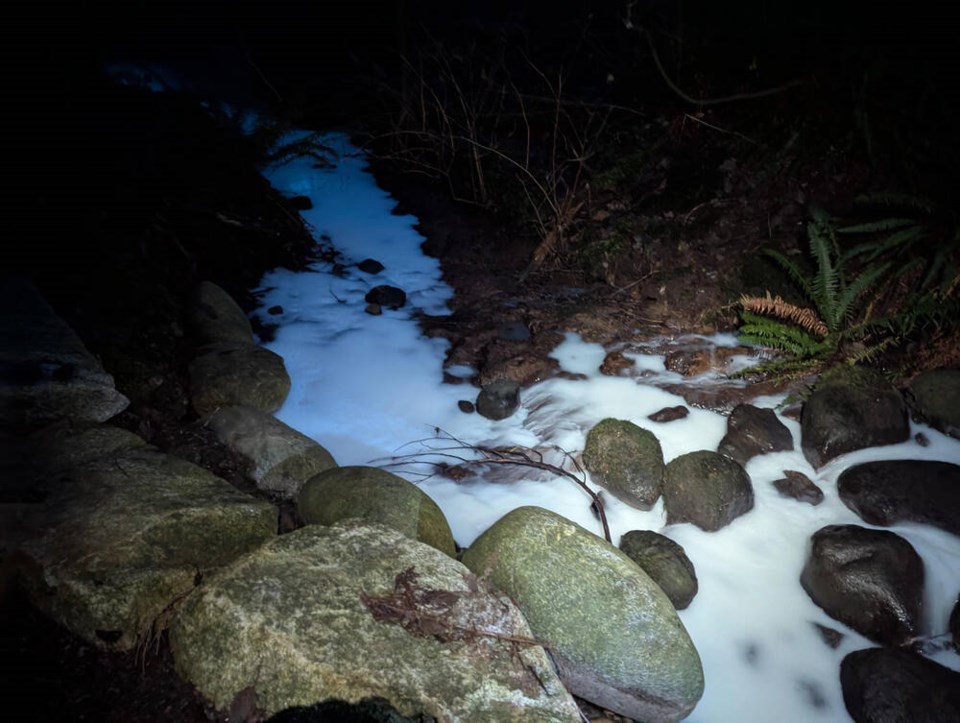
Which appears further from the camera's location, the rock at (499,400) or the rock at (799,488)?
the rock at (499,400)

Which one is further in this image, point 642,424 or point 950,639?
point 642,424

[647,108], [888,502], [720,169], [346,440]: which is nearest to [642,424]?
[888,502]

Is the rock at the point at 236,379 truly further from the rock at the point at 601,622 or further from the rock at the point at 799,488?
the rock at the point at 799,488

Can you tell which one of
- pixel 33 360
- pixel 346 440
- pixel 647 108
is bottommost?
pixel 346 440

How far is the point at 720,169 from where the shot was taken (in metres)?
5.39

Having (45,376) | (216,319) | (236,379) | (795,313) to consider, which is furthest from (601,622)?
(216,319)

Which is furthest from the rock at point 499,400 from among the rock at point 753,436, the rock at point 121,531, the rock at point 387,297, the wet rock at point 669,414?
the rock at point 121,531

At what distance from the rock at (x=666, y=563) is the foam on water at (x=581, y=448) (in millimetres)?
112

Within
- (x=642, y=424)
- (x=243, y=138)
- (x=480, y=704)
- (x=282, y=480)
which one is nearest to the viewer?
(x=480, y=704)

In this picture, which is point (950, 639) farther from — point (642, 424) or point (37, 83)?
point (37, 83)

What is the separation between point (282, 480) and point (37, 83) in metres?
3.89

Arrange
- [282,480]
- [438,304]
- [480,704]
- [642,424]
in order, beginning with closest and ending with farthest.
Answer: [480,704] → [282,480] → [642,424] → [438,304]

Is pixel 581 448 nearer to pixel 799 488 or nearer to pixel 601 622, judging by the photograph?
pixel 799 488

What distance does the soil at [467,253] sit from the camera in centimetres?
348
